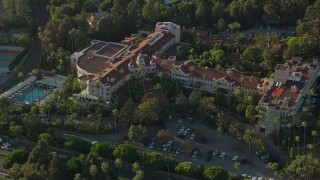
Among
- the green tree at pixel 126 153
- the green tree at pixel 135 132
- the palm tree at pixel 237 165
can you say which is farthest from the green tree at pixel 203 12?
the palm tree at pixel 237 165

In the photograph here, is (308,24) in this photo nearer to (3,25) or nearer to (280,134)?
(280,134)

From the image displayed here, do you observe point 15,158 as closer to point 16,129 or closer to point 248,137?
point 16,129

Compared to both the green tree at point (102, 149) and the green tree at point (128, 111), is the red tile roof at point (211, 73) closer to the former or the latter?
the green tree at point (128, 111)

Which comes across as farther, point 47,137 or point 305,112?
point 305,112

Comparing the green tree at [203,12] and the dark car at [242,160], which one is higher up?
the green tree at [203,12]

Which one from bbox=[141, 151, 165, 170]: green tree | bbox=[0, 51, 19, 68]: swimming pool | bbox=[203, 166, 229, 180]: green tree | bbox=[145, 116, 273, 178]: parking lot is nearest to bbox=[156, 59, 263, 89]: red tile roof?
bbox=[145, 116, 273, 178]: parking lot

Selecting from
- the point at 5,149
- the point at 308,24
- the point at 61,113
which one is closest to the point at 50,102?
the point at 61,113

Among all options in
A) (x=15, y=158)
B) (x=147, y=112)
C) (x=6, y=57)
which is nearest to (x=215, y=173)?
(x=147, y=112)
